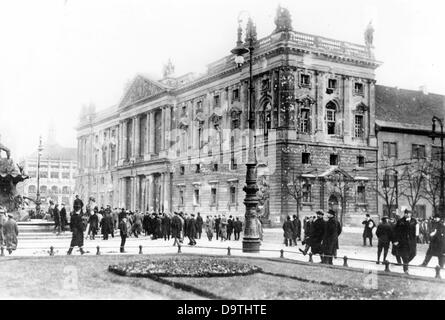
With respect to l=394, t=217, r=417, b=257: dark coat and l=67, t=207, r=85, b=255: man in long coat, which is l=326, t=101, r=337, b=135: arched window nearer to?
l=67, t=207, r=85, b=255: man in long coat

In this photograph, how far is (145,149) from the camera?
7206 centimetres

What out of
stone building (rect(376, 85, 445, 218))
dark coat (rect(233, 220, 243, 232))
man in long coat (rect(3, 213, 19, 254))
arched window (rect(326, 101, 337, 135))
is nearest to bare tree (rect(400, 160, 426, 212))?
stone building (rect(376, 85, 445, 218))

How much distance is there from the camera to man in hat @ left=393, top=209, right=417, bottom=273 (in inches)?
656

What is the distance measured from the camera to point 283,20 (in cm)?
4572

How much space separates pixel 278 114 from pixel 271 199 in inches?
282

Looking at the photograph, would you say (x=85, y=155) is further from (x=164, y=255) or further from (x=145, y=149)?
(x=164, y=255)

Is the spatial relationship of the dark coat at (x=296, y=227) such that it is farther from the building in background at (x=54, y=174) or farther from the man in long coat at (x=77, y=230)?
the building in background at (x=54, y=174)

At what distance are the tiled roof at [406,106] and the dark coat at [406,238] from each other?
3675 cm

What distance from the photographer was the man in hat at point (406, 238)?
1666 cm

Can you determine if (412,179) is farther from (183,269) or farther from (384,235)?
(183,269)

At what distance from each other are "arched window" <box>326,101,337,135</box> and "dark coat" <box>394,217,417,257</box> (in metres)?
32.4

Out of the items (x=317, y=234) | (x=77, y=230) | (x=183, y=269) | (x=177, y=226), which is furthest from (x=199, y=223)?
(x=183, y=269)
